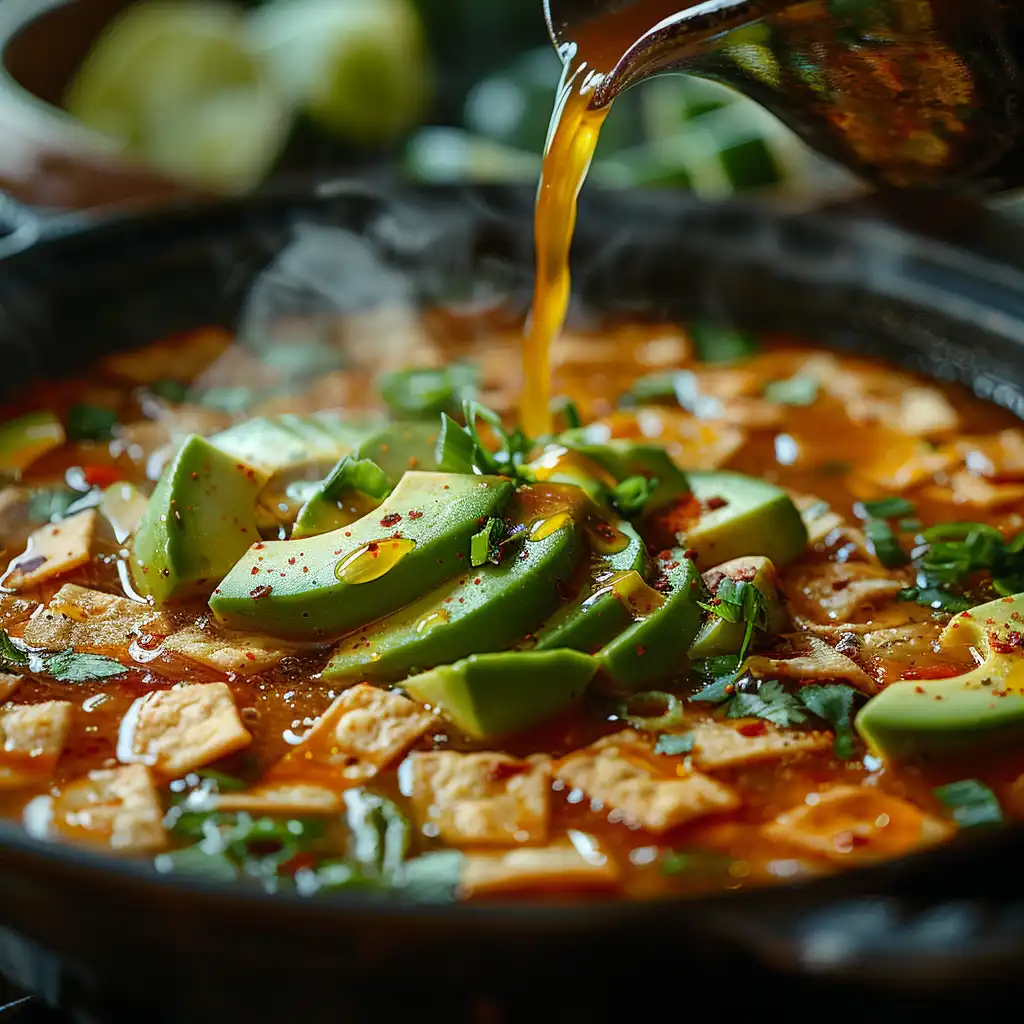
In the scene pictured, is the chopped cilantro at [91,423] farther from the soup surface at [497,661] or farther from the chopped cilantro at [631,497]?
the chopped cilantro at [631,497]

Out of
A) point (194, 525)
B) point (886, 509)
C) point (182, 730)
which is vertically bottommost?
point (886, 509)

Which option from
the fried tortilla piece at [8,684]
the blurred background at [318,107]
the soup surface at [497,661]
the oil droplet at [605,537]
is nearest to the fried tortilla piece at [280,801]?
the soup surface at [497,661]

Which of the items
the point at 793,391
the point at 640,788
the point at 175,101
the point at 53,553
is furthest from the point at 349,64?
the point at 640,788

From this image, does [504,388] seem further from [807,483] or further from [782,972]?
[782,972]

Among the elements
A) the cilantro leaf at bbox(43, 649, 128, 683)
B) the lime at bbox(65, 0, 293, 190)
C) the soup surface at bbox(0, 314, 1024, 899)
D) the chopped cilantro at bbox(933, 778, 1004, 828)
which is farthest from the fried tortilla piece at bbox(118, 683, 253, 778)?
the lime at bbox(65, 0, 293, 190)

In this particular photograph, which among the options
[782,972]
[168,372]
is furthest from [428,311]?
[782,972]

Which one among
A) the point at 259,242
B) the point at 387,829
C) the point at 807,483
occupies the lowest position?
the point at 807,483

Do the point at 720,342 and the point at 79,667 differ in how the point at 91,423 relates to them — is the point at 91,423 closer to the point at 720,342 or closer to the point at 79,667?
the point at 79,667
